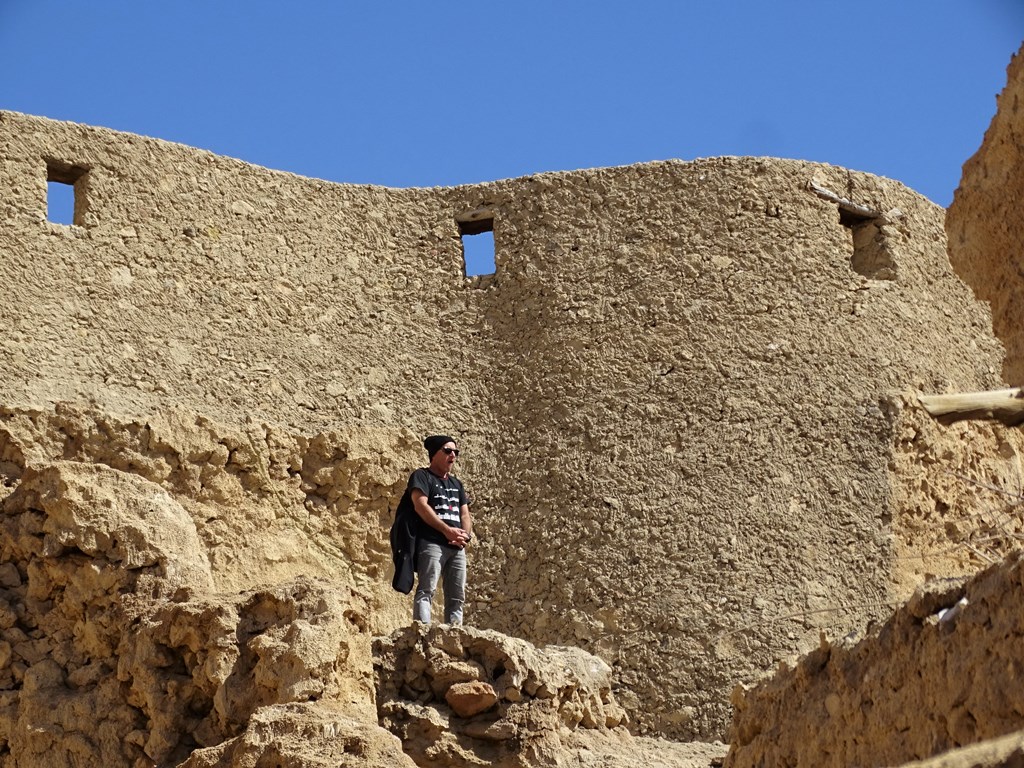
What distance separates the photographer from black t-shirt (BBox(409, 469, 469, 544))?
938cm

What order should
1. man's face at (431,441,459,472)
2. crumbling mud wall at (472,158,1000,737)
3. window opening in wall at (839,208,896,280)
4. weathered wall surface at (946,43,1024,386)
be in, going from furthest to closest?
1. window opening in wall at (839,208,896,280)
2. crumbling mud wall at (472,158,1000,737)
3. man's face at (431,441,459,472)
4. weathered wall surface at (946,43,1024,386)

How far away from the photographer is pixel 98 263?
10867 millimetres

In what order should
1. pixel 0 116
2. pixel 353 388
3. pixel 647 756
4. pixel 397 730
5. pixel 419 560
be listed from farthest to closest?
pixel 353 388 → pixel 0 116 → pixel 419 560 → pixel 647 756 → pixel 397 730

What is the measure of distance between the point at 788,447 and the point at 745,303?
3.51 ft

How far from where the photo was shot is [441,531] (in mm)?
9320

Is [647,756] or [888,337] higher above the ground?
[888,337]

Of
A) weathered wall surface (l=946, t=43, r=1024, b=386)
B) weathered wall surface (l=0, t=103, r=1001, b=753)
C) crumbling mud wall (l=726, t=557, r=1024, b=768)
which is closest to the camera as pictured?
crumbling mud wall (l=726, t=557, r=1024, b=768)

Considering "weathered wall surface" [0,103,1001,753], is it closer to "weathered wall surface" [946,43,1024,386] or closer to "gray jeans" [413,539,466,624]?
"gray jeans" [413,539,466,624]

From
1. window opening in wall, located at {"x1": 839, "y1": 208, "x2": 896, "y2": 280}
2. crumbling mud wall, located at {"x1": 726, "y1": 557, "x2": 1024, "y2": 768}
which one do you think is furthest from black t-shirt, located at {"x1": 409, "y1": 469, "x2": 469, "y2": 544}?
window opening in wall, located at {"x1": 839, "y1": 208, "x2": 896, "y2": 280}

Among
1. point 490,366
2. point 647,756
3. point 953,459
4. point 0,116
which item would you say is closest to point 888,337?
point 953,459

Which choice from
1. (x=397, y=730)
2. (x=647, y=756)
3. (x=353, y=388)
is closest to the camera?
(x=397, y=730)

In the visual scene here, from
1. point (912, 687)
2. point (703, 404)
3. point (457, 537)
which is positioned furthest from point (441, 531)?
point (912, 687)

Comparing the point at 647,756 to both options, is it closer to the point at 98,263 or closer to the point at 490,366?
the point at 490,366

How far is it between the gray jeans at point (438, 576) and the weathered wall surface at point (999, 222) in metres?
4.32
